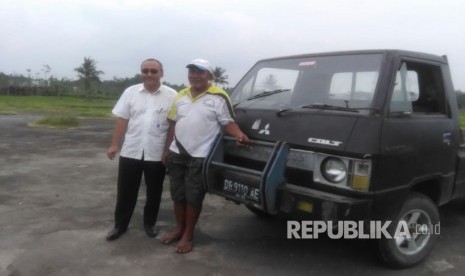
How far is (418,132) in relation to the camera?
363cm

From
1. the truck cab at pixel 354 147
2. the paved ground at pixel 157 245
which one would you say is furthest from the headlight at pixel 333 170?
the paved ground at pixel 157 245

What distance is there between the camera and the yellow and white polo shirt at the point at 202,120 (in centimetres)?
389

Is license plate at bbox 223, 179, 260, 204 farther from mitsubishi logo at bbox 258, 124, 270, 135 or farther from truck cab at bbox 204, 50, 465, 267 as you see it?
mitsubishi logo at bbox 258, 124, 270, 135

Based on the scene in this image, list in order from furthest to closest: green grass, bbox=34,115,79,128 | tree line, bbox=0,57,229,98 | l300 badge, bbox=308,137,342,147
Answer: tree line, bbox=0,57,229,98 → green grass, bbox=34,115,79,128 → l300 badge, bbox=308,137,342,147

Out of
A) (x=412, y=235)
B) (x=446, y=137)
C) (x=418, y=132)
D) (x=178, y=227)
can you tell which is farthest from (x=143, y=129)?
(x=446, y=137)

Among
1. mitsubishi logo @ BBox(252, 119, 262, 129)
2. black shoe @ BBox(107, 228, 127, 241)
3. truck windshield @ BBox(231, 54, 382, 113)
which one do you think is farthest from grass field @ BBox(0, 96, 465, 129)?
black shoe @ BBox(107, 228, 127, 241)

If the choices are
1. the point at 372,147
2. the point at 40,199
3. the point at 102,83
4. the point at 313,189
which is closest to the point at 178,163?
the point at 313,189

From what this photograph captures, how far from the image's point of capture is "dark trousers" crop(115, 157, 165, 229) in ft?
14.2

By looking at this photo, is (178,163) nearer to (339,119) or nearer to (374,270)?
(339,119)

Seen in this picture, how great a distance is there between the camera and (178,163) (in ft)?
13.3

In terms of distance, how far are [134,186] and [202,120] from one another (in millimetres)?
1120

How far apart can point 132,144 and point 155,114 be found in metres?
0.37

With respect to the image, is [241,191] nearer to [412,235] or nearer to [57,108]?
[412,235]

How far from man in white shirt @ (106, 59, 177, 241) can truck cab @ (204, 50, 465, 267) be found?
71 cm
